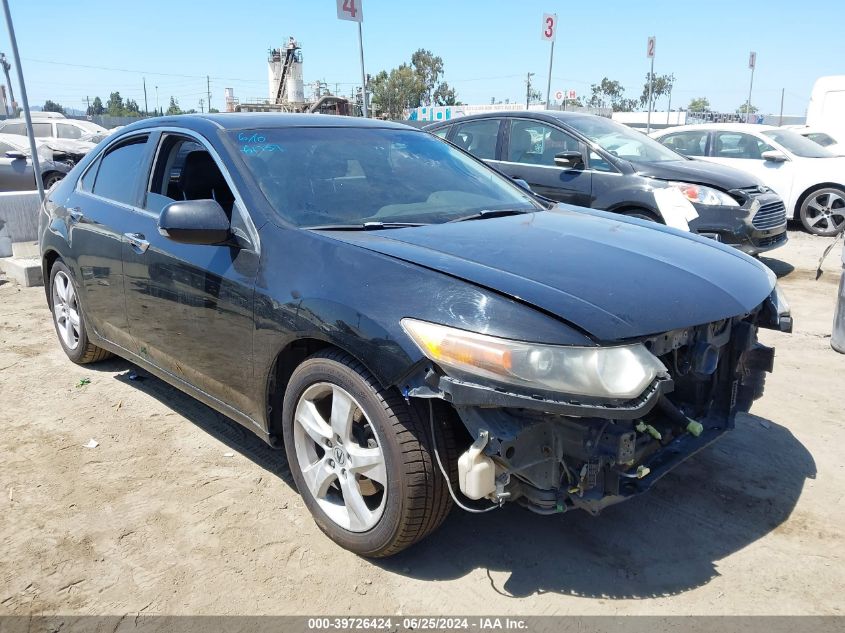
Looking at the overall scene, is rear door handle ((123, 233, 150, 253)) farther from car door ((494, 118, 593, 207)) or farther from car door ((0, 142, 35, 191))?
car door ((0, 142, 35, 191))

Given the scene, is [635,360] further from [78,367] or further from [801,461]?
[78,367]

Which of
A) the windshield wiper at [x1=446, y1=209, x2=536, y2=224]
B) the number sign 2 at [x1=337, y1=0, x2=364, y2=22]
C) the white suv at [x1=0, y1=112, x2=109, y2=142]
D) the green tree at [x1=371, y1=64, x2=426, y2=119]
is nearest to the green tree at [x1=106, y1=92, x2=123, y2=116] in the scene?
the green tree at [x1=371, y1=64, x2=426, y2=119]

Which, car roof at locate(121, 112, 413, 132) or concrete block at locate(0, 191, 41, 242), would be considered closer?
car roof at locate(121, 112, 413, 132)

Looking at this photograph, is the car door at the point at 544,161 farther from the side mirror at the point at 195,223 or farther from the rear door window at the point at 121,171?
the side mirror at the point at 195,223

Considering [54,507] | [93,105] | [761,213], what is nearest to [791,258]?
[761,213]

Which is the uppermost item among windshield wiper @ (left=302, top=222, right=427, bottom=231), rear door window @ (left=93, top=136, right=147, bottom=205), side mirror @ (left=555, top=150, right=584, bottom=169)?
rear door window @ (left=93, top=136, right=147, bottom=205)

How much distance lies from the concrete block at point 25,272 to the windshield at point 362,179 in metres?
5.16

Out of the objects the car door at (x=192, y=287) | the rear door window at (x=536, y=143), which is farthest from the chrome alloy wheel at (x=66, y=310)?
the rear door window at (x=536, y=143)

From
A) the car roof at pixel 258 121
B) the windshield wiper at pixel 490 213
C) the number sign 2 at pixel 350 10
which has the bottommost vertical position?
the windshield wiper at pixel 490 213

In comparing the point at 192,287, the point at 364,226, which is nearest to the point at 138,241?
the point at 192,287

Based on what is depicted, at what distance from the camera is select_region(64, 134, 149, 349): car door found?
3.81m

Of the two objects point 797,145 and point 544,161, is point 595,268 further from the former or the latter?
point 797,145

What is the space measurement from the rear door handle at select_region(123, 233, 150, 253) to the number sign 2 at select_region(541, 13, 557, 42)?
12009 millimetres

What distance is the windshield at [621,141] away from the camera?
284 inches
